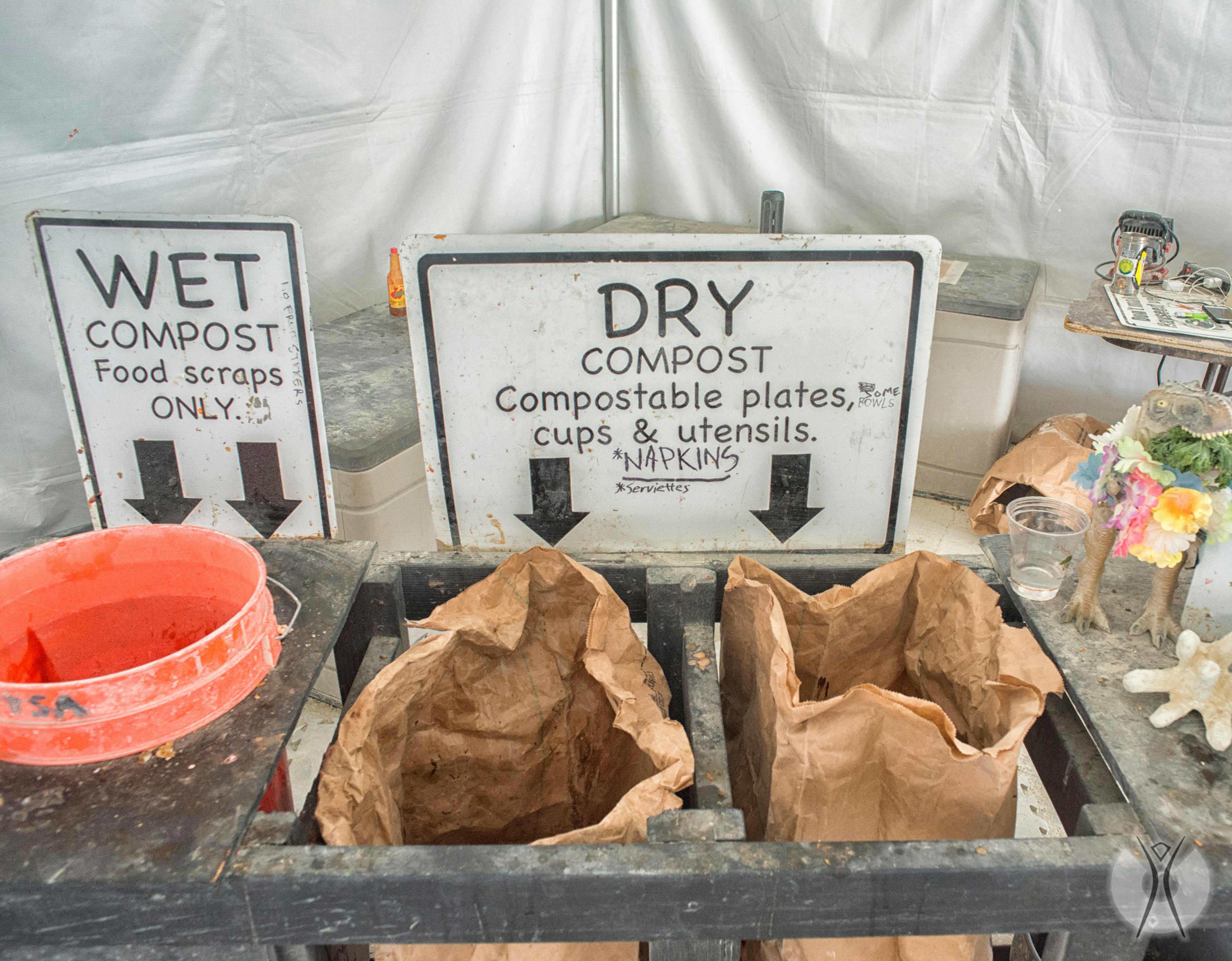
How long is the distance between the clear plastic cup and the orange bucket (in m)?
0.82

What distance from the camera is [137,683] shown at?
782mm

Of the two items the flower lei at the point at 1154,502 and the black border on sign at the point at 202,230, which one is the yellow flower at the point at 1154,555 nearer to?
the flower lei at the point at 1154,502

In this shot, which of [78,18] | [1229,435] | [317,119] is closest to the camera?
[1229,435]

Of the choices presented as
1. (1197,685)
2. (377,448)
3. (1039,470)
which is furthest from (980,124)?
(1197,685)

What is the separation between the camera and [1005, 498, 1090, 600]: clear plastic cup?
1.00 metres

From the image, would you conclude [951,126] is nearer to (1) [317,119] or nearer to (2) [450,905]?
(1) [317,119]

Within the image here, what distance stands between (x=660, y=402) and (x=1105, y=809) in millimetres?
600

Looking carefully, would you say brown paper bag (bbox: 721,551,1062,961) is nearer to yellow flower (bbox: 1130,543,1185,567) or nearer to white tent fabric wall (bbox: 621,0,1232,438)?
yellow flower (bbox: 1130,543,1185,567)

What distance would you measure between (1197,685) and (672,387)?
1.98 feet

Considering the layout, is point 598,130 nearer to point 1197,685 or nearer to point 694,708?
point 694,708

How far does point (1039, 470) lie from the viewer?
257 centimetres

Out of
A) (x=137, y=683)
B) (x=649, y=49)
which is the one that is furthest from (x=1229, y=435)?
(x=649, y=49)

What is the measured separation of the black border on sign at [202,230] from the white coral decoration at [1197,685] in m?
0.92

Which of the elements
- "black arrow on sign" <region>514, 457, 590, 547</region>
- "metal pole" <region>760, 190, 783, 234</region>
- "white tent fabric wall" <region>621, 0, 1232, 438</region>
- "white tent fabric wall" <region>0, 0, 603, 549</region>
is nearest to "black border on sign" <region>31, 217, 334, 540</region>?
"white tent fabric wall" <region>0, 0, 603, 549</region>
